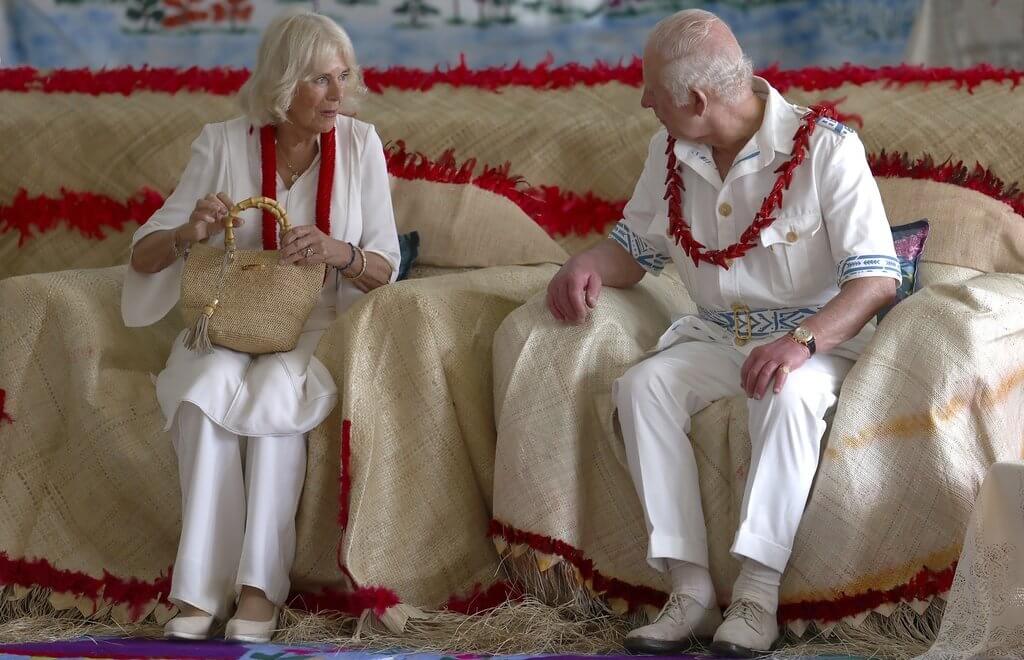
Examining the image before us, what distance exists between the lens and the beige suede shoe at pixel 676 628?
230 centimetres

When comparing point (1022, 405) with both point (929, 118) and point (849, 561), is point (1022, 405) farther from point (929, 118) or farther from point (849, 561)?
point (929, 118)

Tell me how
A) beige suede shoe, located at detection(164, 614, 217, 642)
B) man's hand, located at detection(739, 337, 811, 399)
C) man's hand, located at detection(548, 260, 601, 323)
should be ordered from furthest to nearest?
man's hand, located at detection(548, 260, 601, 323), beige suede shoe, located at detection(164, 614, 217, 642), man's hand, located at detection(739, 337, 811, 399)

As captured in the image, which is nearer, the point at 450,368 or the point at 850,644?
the point at 850,644

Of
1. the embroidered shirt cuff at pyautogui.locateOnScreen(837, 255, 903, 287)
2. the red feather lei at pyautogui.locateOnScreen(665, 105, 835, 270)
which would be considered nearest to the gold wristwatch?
the embroidered shirt cuff at pyautogui.locateOnScreen(837, 255, 903, 287)

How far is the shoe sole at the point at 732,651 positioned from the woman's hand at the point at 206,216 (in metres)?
1.33

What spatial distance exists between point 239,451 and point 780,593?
1113 mm

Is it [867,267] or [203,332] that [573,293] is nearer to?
[867,267]

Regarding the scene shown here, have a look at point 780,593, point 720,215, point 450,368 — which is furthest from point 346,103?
point 780,593

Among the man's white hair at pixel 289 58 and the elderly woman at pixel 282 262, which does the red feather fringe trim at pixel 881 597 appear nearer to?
the elderly woman at pixel 282 262

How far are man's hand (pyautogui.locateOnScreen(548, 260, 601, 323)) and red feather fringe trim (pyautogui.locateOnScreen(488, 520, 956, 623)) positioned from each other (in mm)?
464

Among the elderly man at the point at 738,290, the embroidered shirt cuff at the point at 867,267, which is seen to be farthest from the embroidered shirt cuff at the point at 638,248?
the embroidered shirt cuff at the point at 867,267

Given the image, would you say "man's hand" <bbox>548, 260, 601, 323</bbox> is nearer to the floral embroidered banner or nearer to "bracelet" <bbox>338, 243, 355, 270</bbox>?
"bracelet" <bbox>338, 243, 355, 270</bbox>

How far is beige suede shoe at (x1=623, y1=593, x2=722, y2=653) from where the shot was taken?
2.30 m

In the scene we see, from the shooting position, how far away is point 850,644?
2256 mm
